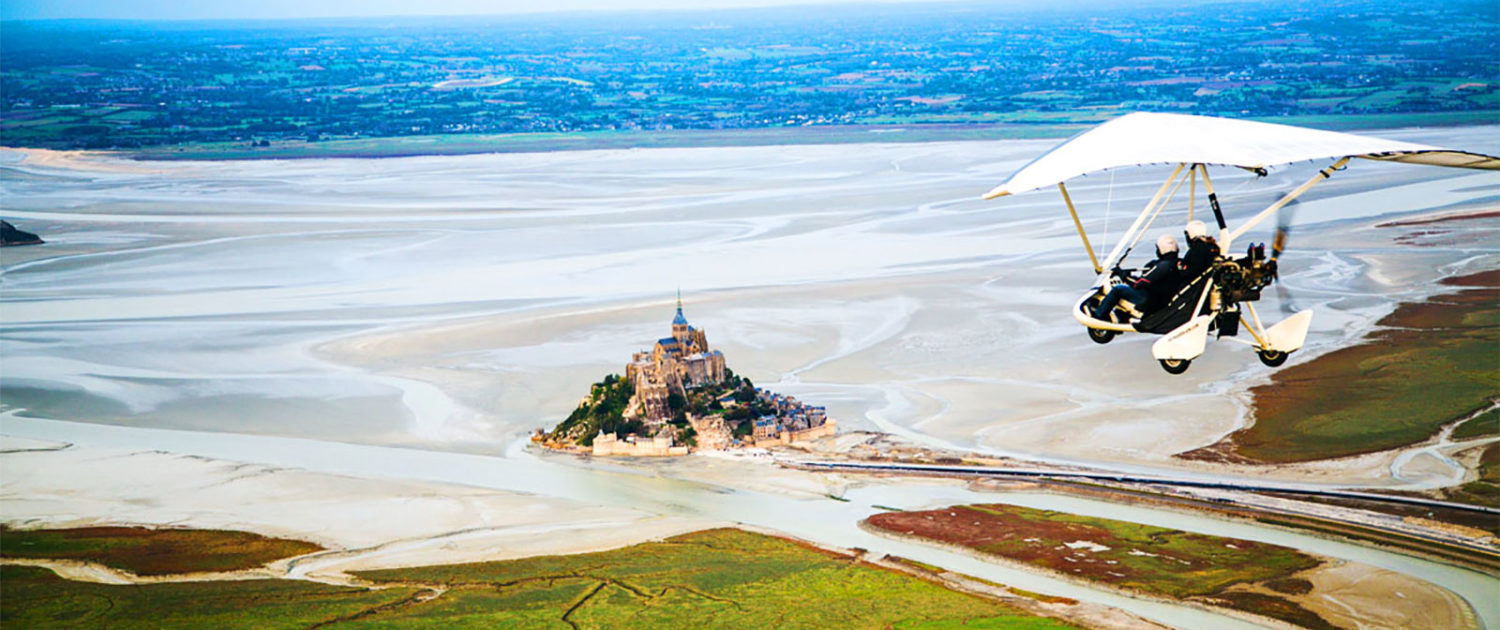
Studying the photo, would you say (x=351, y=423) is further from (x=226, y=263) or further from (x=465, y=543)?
(x=226, y=263)

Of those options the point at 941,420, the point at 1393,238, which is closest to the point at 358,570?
the point at 941,420

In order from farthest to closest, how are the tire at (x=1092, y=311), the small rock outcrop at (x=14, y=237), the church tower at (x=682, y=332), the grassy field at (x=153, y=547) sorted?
the small rock outcrop at (x=14, y=237)
the church tower at (x=682, y=332)
the grassy field at (x=153, y=547)
the tire at (x=1092, y=311)

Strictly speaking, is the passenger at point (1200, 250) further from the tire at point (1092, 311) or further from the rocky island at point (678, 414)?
the rocky island at point (678, 414)

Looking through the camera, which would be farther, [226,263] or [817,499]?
[226,263]

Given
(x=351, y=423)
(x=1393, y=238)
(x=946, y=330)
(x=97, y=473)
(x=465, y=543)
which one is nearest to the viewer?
(x=465, y=543)

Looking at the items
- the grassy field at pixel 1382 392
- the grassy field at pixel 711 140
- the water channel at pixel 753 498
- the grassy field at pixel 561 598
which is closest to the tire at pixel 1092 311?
the grassy field at pixel 561 598

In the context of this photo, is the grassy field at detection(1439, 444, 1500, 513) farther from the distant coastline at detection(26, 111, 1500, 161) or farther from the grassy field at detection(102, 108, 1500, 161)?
the grassy field at detection(102, 108, 1500, 161)

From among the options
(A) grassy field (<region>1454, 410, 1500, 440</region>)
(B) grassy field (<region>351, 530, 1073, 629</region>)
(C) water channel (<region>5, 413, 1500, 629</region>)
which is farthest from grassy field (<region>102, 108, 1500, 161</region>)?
(B) grassy field (<region>351, 530, 1073, 629</region>)
